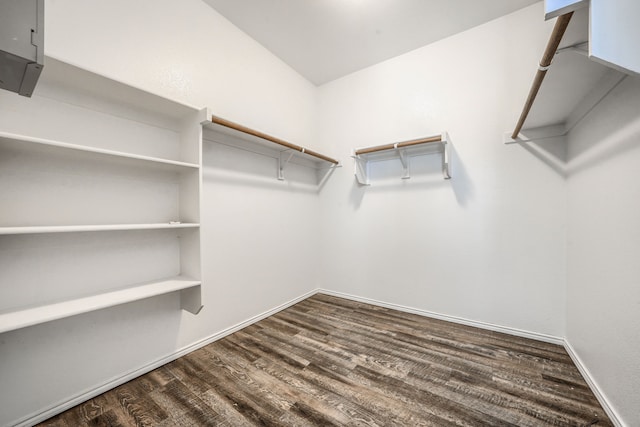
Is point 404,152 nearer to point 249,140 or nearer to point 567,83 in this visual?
point 567,83

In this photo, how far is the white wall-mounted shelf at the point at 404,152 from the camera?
213 centimetres

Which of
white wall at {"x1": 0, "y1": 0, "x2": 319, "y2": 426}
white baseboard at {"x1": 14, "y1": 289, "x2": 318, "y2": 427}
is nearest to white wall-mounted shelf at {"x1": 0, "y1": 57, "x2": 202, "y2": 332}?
white wall at {"x1": 0, "y1": 0, "x2": 319, "y2": 426}

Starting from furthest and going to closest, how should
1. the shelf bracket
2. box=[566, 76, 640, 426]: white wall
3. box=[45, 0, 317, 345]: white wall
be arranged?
the shelf bracket, box=[45, 0, 317, 345]: white wall, box=[566, 76, 640, 426]: white wall

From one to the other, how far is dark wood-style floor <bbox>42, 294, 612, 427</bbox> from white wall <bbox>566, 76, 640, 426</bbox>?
0.23 m

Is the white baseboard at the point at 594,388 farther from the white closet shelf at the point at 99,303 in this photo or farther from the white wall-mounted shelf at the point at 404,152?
the white closet shelf at the point at 99,303

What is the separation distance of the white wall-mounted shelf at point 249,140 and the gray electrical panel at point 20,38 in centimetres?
89

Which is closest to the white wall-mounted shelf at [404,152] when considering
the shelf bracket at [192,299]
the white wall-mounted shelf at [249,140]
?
the white wall-mounted shelf at [249,140]

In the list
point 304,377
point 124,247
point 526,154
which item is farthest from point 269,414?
point 526,154

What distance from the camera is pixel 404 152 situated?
8.05 ft

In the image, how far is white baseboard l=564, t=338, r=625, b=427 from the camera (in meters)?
1.15

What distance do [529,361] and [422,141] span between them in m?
1.81

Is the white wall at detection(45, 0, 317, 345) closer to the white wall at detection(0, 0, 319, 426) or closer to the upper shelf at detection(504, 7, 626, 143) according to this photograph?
the white wall at detection(0, 0, 319, 426)

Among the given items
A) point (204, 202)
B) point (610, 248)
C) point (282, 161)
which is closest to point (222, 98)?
point (282, 161)

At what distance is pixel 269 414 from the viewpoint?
1.25 m
